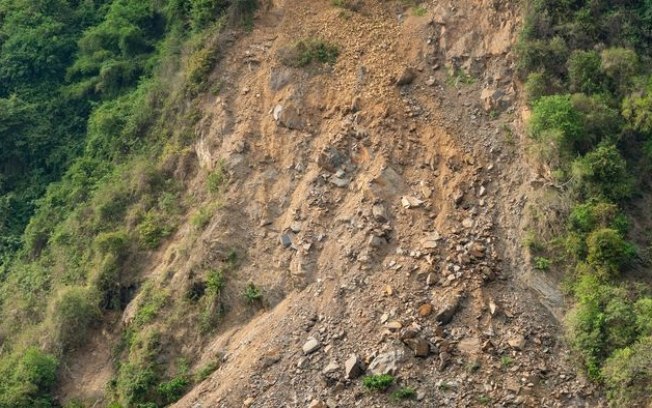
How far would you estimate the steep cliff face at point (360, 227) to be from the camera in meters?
19.4

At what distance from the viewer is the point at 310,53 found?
2447 cm

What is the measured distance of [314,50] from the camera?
24.5 meters

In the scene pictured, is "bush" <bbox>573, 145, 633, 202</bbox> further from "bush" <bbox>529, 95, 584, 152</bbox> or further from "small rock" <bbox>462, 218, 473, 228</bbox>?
"small rock" <bbox>462, 218, 473, 228</bbox>

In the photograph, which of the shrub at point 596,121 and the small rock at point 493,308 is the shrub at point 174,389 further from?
the shrub at point 596,121

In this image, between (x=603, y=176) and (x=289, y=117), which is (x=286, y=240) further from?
(x=603, y=176)

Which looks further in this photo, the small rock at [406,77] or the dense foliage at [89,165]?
the dense foliage at [89,165]

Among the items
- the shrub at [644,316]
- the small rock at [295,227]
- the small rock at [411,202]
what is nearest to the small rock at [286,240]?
the small rock at [295,227]

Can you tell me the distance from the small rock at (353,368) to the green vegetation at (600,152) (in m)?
4.17

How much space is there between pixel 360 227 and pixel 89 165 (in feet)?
35.5

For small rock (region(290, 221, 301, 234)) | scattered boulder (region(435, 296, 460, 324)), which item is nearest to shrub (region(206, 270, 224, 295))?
small rock (region(290, 221, 301, 234))

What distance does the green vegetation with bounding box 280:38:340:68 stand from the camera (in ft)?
80.1

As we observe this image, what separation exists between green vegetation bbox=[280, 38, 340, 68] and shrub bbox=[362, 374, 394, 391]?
28.4 feet

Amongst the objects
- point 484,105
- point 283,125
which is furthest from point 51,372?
point 484,105

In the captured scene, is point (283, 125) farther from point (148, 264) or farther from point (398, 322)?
point (398, 322)
